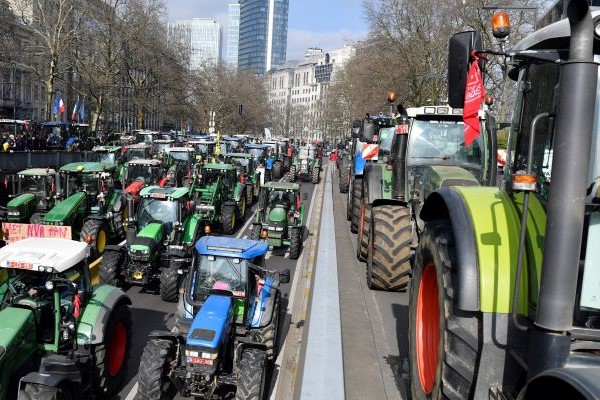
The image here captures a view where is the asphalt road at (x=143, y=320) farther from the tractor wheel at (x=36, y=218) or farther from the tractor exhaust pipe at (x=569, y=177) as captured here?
the tractor exhaust pipe at (x=569, y=177)

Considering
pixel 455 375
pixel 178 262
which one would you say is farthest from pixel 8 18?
pixel 455 375

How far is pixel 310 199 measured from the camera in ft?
73.2

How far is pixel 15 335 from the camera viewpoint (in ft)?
15.9

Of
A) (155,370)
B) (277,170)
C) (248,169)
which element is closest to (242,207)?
(248,169)

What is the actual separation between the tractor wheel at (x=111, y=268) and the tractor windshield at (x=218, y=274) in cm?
319

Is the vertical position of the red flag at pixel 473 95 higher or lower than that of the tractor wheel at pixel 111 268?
higher

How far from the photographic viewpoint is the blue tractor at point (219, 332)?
17.1 feet

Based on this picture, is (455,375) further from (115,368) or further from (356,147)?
(356,147)

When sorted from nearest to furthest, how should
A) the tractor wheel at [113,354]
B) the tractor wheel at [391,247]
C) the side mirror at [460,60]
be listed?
the side mirror at [460,60] < the tractor wheel at [113,354] < the tractor wheel at [391,247]

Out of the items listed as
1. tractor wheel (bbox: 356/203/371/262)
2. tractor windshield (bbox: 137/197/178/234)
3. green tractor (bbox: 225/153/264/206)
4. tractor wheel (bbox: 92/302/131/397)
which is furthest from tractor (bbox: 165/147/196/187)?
tractor wheel (bbox: 92/302/131/397)

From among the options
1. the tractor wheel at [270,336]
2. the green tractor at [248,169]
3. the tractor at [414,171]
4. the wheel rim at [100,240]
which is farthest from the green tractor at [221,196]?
the tractor wheel at [270,336]

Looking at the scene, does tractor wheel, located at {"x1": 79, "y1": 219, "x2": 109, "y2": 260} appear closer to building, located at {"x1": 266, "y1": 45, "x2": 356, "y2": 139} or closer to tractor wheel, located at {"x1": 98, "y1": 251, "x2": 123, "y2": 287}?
tractor wheel, located at {"x1": 98, "y1": 251, "x2": 123, "y2": 287}

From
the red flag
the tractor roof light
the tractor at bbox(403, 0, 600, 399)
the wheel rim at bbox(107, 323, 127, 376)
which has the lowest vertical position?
the wheel rim at bbox(107, 323, 127, 376)

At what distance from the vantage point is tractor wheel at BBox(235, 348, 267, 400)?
16.9 feet
